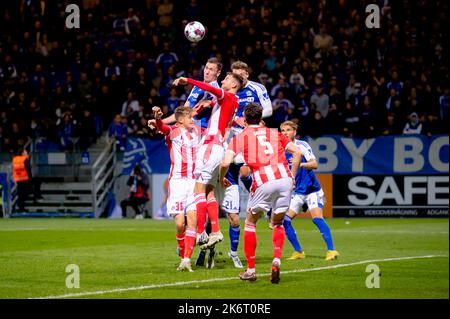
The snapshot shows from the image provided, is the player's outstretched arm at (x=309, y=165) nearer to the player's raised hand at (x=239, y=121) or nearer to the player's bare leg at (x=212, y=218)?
the player's raised hand at (x=239, y=121)

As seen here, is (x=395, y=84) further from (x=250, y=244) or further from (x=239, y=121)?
(x=250, y=244)

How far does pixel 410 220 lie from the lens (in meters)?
23.8

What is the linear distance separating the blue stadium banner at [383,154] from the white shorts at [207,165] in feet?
41.7

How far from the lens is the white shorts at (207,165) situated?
40.4 ft

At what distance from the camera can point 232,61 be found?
2628cm

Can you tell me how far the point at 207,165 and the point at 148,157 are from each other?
1381 cm

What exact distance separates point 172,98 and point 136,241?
8680 millimetres

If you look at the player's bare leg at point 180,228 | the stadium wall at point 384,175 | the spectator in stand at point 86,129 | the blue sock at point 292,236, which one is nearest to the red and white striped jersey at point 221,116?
the player's bare leg at point 180,228

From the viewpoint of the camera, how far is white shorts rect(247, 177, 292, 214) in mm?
10766

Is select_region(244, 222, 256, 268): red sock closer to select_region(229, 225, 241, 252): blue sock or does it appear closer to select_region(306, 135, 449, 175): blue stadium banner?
select_region(229, 225, 241, 252): blue sock

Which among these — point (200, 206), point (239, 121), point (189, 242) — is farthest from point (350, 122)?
point (189, 242)

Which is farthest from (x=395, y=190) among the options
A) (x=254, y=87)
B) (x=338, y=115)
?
(x=254, y=87)
